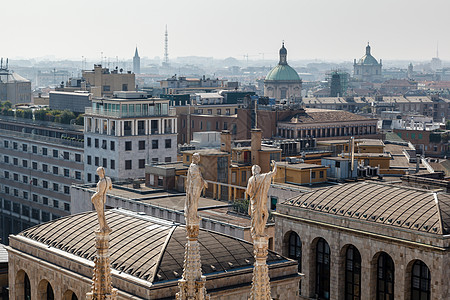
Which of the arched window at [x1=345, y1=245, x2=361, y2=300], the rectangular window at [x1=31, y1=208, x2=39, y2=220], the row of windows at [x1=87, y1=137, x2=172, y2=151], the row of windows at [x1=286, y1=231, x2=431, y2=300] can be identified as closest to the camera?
the row of windows at [x1=286, y1=231, x2=431, y2=300]

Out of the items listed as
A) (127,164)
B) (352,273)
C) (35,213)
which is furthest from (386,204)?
(35,213)

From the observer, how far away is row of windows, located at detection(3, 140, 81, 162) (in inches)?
5655

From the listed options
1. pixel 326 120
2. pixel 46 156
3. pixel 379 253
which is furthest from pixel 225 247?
pixel 326 120

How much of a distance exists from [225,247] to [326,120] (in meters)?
106

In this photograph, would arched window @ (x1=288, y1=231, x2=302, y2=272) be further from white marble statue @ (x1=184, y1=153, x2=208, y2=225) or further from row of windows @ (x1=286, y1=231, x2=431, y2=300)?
white marble statue @ (x1=184, y1=153, x2=208, y2=225)

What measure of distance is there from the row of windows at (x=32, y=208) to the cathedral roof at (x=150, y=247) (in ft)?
235

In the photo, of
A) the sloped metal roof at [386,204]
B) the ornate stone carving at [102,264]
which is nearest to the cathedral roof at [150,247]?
the sloped metal roof at [386,204]

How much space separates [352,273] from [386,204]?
21.2 feet

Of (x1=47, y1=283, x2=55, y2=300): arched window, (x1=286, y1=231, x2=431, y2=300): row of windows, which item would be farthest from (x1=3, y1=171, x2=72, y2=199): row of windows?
(x1=47, y1=283, x2=55, y2=300): arched window

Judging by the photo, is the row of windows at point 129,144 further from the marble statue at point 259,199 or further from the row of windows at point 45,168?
the marble statue at point 259,199

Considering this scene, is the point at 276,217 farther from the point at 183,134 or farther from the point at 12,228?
the point at 183,134

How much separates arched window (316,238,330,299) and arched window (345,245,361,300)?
88.3 inches

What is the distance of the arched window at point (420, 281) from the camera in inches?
2830

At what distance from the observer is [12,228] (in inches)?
6171
